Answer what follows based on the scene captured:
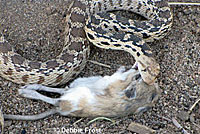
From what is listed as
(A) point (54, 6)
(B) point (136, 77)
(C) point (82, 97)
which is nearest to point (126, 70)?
(B) point (136, 77)

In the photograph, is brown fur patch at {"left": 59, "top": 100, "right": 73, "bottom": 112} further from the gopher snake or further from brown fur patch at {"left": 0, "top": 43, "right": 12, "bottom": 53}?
brown fur patch at {"left": 0, "top": 43, "right": 12, "bottom": 53}

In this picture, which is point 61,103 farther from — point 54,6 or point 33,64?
point 54,6

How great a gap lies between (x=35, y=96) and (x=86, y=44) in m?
1.14

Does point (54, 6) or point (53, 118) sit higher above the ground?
point (54, 6)

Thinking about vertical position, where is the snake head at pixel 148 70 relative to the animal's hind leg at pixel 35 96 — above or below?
above

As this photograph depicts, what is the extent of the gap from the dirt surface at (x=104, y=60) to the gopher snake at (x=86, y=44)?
22 cm

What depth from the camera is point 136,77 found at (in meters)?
3.56

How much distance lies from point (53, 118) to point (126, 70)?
1.14m

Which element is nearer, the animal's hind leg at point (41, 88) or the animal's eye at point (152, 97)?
the animal's eye at point (152, 97)

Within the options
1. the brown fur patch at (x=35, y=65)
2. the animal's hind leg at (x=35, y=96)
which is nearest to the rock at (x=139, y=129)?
the animal's hind leg at (x=35, y=96)

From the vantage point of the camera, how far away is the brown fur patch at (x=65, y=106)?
3431 millimetres

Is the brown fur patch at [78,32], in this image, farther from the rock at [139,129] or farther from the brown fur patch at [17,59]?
the rock at [139,129]

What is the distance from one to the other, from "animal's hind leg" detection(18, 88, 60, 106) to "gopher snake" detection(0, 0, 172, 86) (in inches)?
10.0

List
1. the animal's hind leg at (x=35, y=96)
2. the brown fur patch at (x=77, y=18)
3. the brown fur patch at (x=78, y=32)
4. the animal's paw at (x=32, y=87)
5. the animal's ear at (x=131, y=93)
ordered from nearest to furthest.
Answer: the animal's ear at (x=131, y=93) < the animal's hind leg at (x=35, y=96) < the animal's paw at (x=32, y=87) < the brown fur patch at (x=78, y=32) < the brown fur patch at (x=77, y=18)
